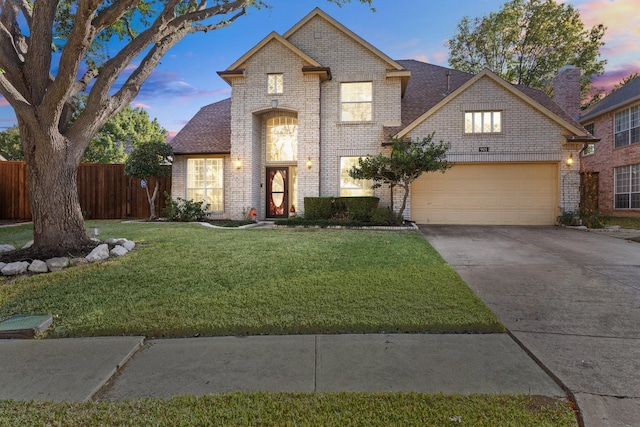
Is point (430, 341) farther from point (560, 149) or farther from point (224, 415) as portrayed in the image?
point (560, 149)

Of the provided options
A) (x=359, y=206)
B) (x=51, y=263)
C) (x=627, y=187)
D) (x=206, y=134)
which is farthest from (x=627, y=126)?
(x=51, y=263)

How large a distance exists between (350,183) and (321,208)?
1.85 metres

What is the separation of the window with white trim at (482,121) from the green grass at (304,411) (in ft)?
40.8

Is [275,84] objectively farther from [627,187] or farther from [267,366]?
[627,187]

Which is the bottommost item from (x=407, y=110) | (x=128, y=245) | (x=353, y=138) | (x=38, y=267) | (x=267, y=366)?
(x=267, y=366)

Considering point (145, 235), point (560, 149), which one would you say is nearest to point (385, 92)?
point (560, 149)

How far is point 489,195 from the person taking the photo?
1316 cm

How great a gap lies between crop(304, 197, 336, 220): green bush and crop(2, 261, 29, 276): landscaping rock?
845 centimetres

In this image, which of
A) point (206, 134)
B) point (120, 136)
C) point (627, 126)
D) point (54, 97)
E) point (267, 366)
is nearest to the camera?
point (267, 366)

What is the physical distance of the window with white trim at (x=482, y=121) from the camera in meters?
12.8

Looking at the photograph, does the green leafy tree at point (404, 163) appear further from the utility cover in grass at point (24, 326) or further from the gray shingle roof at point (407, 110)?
the utility cover in grass at point (24, 326)

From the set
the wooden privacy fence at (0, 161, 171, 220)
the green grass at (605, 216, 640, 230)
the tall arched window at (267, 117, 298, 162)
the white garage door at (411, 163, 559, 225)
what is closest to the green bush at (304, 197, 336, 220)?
the tall arched window at (267, 117, 298, 162)

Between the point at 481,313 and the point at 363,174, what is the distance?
8.36 meters

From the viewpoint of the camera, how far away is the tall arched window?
14398mm
